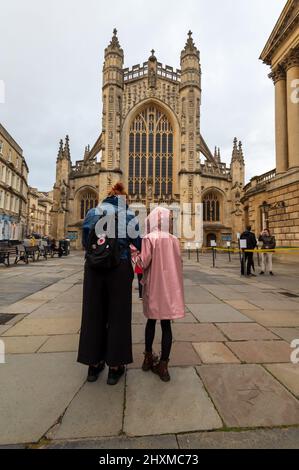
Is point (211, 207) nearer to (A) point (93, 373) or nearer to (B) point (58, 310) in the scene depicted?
(B) point (58, 310)

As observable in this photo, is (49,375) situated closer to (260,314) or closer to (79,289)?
(260,314)

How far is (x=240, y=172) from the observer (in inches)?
1177

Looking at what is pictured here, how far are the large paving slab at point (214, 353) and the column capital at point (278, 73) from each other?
17746mm

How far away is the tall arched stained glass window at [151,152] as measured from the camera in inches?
1136

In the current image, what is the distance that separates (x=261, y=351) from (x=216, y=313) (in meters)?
1.48

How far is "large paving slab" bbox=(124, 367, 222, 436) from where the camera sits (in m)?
1.54

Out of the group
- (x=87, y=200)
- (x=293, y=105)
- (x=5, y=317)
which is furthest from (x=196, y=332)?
(x=87, y=200)

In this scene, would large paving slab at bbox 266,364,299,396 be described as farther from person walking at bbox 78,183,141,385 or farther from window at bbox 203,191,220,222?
window at bbox 203,191,220,222

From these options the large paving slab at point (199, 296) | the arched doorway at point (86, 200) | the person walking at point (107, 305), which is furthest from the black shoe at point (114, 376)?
the arched doorway at point (86, 200)

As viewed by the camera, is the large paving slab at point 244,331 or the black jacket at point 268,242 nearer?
the large paving slab at point 244,331

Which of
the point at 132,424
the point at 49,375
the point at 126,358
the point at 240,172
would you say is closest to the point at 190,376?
the point at 126,358

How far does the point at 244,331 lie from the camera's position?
11.0ft

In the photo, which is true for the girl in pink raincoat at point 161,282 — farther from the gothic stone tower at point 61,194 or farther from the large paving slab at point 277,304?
the gothic stone tower at point 61,194

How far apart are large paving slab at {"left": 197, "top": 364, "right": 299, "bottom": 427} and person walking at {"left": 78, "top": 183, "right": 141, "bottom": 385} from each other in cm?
76
